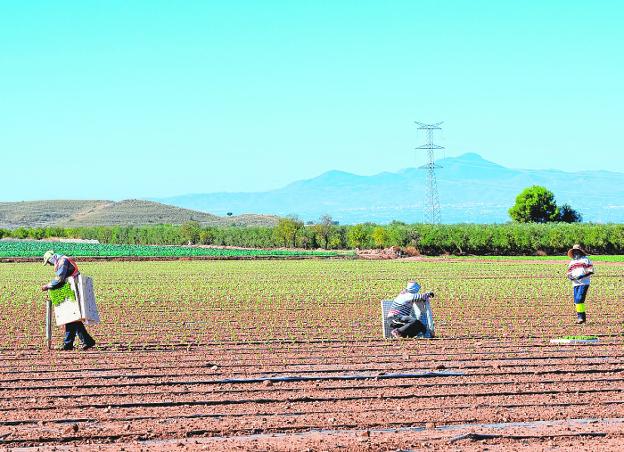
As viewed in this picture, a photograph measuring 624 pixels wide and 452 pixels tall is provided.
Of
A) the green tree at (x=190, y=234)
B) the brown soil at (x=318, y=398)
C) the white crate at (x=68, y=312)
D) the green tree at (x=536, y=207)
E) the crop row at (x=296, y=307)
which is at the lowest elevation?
the brown soil at (x=318, y=398)

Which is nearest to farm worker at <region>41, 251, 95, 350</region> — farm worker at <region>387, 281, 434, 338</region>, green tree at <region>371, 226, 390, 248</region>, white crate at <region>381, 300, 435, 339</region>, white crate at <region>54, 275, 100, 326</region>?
white crate at <region>54, 275, 100, 326</region>

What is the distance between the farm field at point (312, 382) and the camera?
10.2 m

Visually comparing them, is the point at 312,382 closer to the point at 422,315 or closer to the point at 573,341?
the point at 422,315

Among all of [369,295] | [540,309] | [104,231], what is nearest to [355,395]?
[540,309]

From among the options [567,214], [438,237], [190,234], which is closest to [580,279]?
[438,237]

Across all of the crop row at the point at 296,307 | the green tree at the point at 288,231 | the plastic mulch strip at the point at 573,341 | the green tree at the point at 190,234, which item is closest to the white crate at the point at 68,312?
the crop row at the point at 296,307

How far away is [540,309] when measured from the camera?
24.6 meters

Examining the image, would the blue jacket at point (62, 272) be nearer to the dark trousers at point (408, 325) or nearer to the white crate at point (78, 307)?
the white crate at point (78, 307)

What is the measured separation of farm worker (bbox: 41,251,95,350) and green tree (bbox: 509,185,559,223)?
107942 mm

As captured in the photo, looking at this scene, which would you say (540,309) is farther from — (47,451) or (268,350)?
(47,451)

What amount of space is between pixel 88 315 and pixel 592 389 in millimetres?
7322

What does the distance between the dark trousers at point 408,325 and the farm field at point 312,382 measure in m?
0.48

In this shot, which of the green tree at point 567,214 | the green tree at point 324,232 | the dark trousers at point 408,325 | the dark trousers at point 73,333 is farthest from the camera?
the green tree at point 567,214

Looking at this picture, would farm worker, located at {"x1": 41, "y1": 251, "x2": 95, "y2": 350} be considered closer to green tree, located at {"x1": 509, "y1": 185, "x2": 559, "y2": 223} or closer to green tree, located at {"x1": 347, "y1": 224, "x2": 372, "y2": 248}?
green tree, located at {"x1": 347, "y1": 224, "x2": 372, "y2": 248}
